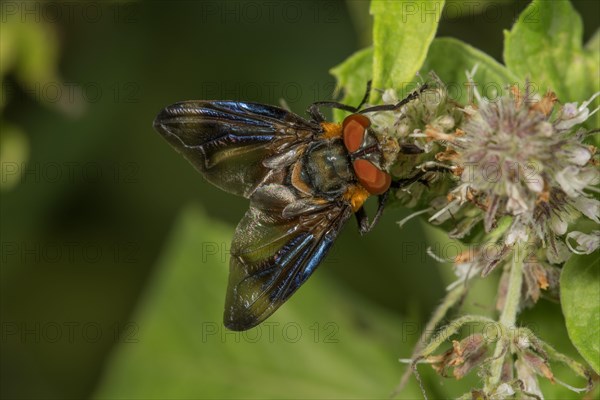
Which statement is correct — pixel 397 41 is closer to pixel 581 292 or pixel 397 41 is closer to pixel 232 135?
pixel 232 135

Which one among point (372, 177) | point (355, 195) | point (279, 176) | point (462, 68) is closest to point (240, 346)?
point (279, 176)

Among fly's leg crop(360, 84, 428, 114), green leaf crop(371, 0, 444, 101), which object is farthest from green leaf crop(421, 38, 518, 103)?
fly's leg crop(360, 84, 428, 114)

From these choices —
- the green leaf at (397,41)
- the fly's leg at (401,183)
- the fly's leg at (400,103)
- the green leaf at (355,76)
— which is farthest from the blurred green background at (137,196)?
the fly's leg at (400,103)

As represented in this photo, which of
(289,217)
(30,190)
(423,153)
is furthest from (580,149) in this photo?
(30,190)

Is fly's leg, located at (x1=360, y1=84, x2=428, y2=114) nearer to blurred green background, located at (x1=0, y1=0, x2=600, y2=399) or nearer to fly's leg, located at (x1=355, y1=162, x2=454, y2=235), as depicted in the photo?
fly's leg, located at (x1=355, y1=162, x2=454, y2=235)

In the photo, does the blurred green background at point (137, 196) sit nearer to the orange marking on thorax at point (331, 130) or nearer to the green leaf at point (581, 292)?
the orange marking on thorax at point (331, 130)
